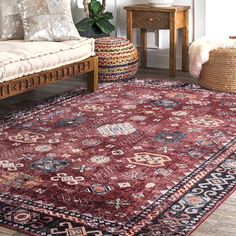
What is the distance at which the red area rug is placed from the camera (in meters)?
2.44

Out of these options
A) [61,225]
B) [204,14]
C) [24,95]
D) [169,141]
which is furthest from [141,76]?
[61,225]

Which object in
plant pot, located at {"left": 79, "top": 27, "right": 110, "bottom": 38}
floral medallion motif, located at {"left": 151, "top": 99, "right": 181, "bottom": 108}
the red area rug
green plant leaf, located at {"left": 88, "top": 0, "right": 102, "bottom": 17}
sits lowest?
the red area rug

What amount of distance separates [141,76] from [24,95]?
47.0 inches

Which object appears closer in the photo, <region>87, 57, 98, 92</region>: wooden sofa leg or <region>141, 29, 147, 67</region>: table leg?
<region>87, 57, 98, 92</region>: wooden sofa leg

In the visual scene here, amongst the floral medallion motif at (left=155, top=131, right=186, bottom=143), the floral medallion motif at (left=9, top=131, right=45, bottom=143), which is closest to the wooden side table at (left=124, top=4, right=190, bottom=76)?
the floral medallion motif at (left=155, top=131, right=186, bottom=143)

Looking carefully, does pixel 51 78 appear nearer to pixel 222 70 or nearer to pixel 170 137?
pixel 170 137

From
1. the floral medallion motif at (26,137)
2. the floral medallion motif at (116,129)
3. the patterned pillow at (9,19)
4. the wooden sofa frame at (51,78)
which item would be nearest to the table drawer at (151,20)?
the wooden sofa frame at (51,78)

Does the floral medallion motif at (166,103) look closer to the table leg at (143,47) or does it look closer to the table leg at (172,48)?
the table leg at (172,48)

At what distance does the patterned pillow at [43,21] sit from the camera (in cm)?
439

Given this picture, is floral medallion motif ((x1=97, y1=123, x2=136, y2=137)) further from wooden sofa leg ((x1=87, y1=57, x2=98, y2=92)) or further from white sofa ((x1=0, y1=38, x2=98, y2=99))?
wooden sofa leg ((x1=87, y1=57, x2=98, y2=92))

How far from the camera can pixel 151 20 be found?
525 cm

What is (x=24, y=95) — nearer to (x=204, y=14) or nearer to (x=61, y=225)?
(x=204, y=14)

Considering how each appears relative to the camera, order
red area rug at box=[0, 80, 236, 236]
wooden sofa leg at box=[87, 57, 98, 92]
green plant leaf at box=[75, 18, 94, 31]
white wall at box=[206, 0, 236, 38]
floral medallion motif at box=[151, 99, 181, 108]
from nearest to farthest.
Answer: red area rug at box=[0, 80, 236, 236], floral medallion motif at box=[151, 99, 181, 108], wooden sofa leg at box=[87, 57, 98, 92], white wall at box=[206, 0, 236, 38], green plant leaf at box=[75, 18, 94, 31]

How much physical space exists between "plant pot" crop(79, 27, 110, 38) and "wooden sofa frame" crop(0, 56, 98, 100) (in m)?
0.87
